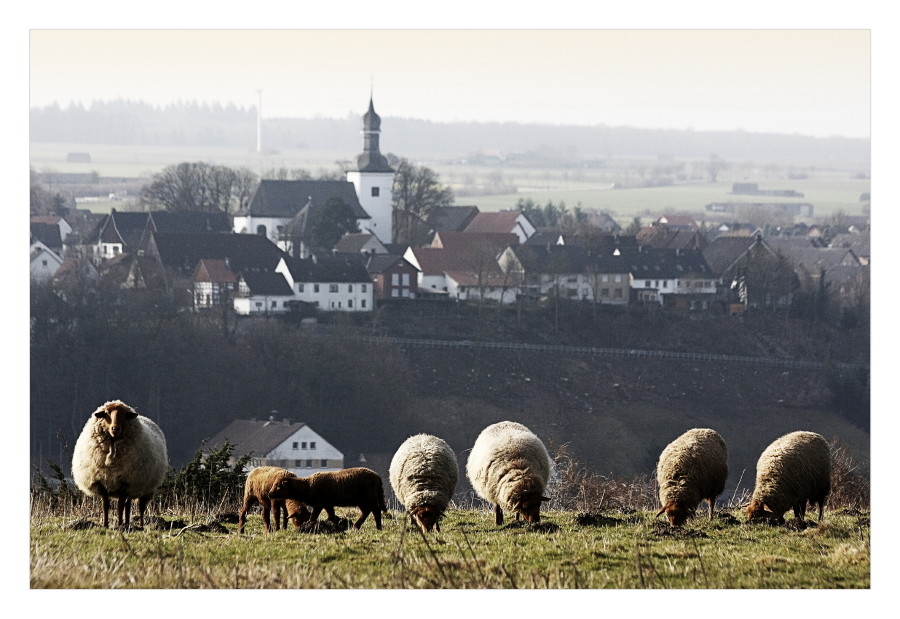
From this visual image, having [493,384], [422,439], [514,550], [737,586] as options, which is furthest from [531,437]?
[493,384]

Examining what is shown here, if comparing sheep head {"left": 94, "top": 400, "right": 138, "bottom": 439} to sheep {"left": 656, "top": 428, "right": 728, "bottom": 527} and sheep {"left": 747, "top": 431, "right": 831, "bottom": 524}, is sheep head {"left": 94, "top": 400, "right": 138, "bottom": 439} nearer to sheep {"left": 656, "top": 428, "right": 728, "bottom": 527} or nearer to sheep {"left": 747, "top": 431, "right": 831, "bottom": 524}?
sheep {"left": 656, "top": 428, "right": 728, "bottom": 527}

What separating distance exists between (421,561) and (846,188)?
364ft

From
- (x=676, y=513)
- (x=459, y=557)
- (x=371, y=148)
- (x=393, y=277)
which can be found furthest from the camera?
(x=371, y=148)

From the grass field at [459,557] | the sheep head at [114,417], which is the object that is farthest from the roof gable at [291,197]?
the grass field at [459,557]

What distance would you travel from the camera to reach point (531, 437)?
12133 millimetres

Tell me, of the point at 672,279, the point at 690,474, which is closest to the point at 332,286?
the point at 672,279

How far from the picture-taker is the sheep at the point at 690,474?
11.4m

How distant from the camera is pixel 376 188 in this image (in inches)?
4414

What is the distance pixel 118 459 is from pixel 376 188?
335 ft

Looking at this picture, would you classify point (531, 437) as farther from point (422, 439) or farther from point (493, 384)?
point (493, 384)

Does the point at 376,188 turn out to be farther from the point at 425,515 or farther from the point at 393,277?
the point at 425,515

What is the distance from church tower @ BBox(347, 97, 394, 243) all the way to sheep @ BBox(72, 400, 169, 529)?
9818 centimetres

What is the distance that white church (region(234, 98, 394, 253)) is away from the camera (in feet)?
356

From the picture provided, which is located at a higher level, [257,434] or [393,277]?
[393,277]
